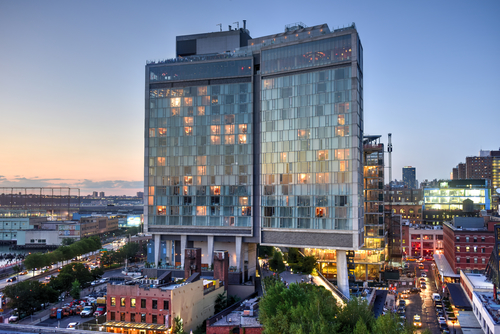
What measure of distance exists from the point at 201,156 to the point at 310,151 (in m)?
27.6

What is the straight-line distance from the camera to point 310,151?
94.2m

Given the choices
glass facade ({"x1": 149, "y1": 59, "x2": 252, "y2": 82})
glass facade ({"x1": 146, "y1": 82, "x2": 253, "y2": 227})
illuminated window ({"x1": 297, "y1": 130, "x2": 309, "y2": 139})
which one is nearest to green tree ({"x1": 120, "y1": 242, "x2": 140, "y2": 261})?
glass facade ({"x1": 146, "y1": 82, "x2": 253, "y2": 227})

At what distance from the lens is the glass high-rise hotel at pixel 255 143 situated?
3602 inches

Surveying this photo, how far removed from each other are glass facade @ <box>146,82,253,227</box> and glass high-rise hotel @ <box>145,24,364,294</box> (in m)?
0.25

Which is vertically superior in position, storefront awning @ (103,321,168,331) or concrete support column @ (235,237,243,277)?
concrete support column @ (235,237,243,277)

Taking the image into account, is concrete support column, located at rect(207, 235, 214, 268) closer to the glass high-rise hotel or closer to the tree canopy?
the glass high-rise hotel

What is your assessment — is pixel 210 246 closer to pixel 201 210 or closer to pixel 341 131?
pixel 201 210

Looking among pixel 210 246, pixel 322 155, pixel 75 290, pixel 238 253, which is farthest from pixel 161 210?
pixel 322 155

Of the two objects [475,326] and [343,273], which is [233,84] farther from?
[475,326]

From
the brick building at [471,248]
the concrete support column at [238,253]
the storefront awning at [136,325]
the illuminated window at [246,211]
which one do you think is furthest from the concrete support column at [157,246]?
the brick building at [471,248]

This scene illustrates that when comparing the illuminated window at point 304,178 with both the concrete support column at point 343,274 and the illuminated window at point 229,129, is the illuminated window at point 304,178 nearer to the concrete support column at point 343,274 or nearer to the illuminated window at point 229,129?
the concrete support column at point 343,274

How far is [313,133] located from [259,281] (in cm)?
3869

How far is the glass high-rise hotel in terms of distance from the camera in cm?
9150

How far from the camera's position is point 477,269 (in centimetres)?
11588
